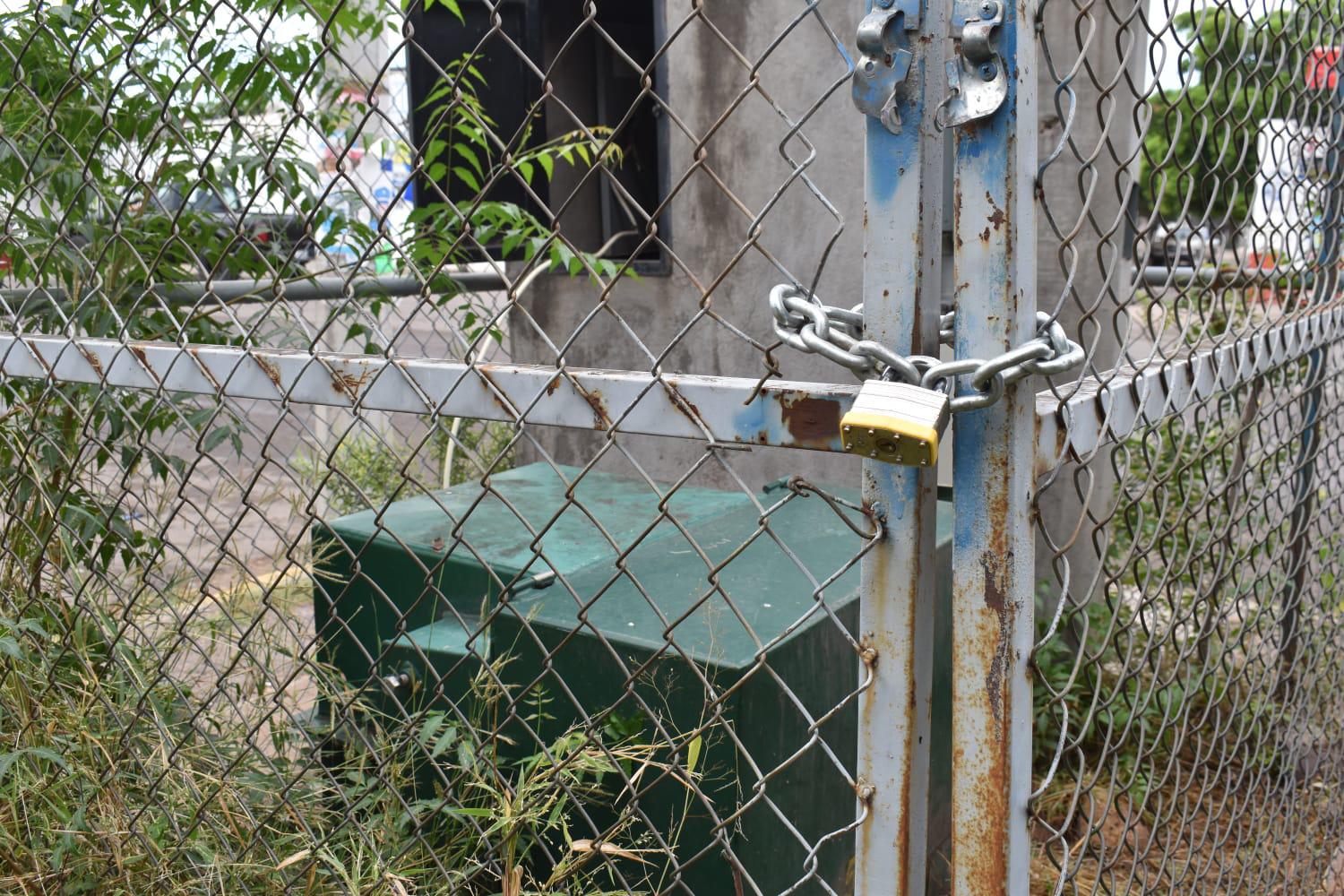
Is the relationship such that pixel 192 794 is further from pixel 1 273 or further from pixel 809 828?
pixel 1 273

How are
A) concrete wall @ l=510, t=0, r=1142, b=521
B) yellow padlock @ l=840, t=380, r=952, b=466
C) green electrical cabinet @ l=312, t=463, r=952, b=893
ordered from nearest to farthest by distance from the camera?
1. yellow padlock @ l=840, t=380, r=952, b=466
2. green electrical cabinet @ l=312, t=463, r=952, b=893
3. concrete wall @ l=510, t=0, r=1142, b=521

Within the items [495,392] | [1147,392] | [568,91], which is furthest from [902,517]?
[568,91]

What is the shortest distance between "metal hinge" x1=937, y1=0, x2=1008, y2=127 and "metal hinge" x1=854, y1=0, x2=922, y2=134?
0.04 meters

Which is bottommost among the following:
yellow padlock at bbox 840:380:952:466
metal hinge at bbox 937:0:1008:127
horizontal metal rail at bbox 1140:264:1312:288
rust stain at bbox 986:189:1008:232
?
yellow padlock at bbox 840:380:952:466

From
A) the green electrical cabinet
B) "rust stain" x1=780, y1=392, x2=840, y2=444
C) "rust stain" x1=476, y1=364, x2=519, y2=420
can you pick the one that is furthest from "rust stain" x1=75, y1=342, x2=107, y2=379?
"rust stain" x1=780, y1=392, x2=840, y2=444

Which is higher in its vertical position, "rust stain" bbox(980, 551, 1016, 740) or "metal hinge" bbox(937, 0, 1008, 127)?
"metal hinge" bbox(937, 0, 1008, 127)

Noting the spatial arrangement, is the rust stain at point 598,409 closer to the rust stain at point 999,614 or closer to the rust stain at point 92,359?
the rust stain at point 999,614

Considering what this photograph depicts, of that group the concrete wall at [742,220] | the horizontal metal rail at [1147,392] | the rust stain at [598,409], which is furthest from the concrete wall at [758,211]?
the rust stain at [598,409]

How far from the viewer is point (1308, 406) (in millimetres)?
2725

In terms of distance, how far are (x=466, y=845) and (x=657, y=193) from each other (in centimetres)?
336

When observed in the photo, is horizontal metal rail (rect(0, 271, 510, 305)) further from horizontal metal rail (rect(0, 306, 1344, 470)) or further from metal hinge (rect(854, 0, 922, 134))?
metal hinge (rect(854, 0, 922, 134))

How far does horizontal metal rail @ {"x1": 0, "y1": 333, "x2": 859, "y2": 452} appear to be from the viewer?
1.19m

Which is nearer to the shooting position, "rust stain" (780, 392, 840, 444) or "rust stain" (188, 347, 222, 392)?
"rust stain" (780, 392, 840, 444)

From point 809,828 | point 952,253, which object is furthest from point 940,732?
point 952,253
